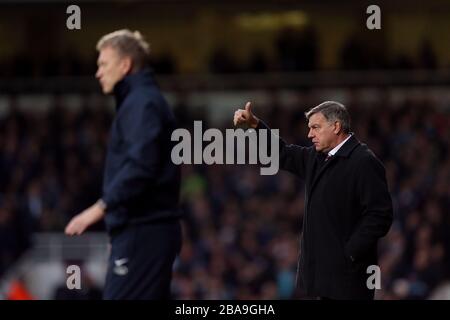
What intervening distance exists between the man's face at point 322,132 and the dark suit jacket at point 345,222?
0.23 feet

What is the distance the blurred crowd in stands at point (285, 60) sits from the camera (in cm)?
2169

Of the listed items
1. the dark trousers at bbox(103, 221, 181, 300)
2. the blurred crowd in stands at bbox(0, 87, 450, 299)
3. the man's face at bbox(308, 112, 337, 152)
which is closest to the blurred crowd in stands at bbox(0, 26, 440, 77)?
the blurred crowd in stands at bbox(0, 87, 450, 299)

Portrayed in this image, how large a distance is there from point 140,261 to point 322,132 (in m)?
1.11

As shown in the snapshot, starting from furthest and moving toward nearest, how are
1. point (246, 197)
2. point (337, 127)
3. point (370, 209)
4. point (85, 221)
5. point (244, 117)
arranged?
point (246, 197)
point (244, 117)
point (337, 127)
point (370, 209)
point (85, 221)

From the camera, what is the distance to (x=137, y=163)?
6246mm

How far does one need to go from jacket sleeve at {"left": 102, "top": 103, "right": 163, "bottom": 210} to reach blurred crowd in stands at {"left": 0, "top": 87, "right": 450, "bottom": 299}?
8.05 m

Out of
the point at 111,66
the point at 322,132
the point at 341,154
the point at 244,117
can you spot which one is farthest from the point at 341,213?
the point at 111,66

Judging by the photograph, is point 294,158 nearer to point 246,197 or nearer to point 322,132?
point 322,132

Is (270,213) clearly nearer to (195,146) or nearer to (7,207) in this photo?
(7,207)

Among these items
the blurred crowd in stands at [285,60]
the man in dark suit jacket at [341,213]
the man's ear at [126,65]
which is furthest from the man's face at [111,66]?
the blurred crowd in stands at [285,60]

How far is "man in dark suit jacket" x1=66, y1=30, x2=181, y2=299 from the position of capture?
6266 millimetres

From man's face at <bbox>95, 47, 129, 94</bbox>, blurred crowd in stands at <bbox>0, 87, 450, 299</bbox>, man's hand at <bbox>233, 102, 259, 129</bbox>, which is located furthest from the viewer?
blurred crowd in stands at <bbox>0, 87, 450, 299</bbox>

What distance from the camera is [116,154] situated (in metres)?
6.38

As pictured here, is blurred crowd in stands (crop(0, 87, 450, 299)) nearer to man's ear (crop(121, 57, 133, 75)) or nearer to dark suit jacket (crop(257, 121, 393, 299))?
dark suit jacket (crop(257, 121, 393, 299))
